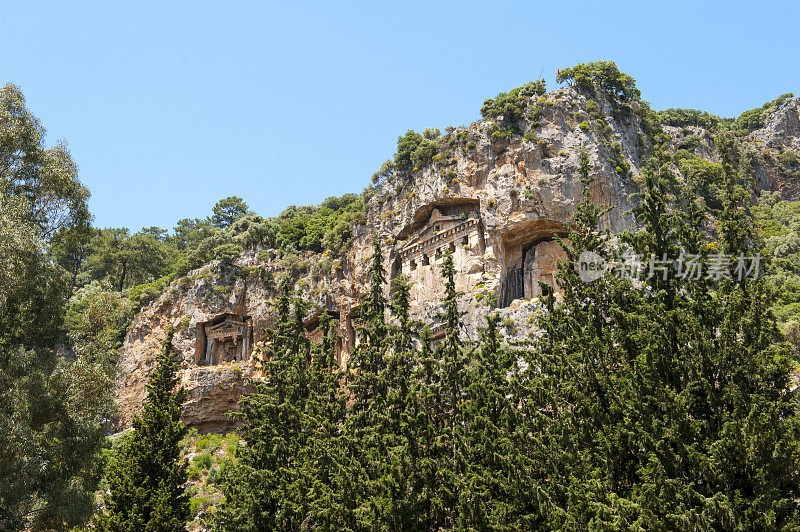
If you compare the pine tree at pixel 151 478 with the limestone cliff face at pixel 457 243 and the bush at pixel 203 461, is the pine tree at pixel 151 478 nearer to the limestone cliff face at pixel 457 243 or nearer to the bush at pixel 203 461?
the limestone cliff face at pixel 457 243

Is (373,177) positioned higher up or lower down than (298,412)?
higher up

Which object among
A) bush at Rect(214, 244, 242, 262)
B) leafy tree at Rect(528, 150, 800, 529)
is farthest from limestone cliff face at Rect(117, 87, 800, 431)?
leafy tree at Rect(528, 150, 800, 529)

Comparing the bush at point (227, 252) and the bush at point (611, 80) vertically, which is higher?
the bush at point (611, 80)

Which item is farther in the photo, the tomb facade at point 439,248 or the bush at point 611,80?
the bush at point 611,80

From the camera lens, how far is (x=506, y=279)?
141 ft

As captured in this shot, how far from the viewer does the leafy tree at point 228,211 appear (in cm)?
8850

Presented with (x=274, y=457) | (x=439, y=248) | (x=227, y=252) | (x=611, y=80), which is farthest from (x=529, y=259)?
(x=227, y=252)

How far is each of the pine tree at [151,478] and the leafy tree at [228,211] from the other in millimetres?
58305

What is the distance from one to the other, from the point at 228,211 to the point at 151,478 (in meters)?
64.1

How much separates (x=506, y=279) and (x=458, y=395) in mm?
19188

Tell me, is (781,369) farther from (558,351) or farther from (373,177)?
(373,177)

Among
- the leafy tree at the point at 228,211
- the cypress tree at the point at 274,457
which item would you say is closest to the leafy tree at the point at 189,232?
the leafy tree at the point at 228,211

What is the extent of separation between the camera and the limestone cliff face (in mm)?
41750

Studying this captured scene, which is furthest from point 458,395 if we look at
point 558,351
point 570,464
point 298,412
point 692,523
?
point 692,523
